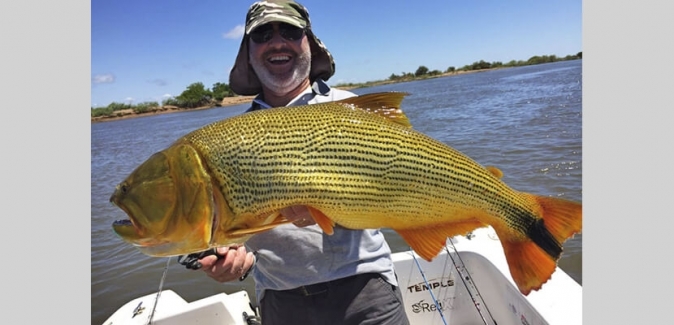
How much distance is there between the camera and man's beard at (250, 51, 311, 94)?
305cm

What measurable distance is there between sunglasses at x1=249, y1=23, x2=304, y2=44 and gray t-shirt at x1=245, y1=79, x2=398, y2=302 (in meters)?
1.43

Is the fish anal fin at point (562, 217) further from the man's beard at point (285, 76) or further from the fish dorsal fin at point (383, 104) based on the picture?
the man's beard at point (285, 76)

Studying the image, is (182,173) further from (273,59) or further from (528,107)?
(528,107)

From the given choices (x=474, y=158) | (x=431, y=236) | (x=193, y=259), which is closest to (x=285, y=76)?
(x=193, y=259)

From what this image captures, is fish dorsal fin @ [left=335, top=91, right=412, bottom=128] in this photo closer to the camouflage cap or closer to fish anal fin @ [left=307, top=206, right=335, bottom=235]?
fish anal fin @ [left=307, top=206, right=335, bottom=235]

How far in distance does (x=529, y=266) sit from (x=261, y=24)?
92.2 inches

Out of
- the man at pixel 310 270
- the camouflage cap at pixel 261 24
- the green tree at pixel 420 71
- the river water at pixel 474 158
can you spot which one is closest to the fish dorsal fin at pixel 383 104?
the man at pixel 310 270

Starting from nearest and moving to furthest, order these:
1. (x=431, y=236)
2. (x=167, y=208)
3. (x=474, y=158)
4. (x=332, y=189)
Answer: (x=167, y=208)
(x=332, y=189)
(x=431, y=236)
(x=474, y=158)

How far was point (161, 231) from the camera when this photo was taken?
6.06ft

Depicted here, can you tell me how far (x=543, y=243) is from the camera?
2201mm

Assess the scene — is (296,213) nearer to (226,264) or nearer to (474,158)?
(226,264)

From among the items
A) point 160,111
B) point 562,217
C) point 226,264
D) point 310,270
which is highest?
point 160,111

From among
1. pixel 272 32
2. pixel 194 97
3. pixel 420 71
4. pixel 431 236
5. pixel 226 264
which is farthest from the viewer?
pixel 420 71

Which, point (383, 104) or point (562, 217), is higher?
point (383, 104)
